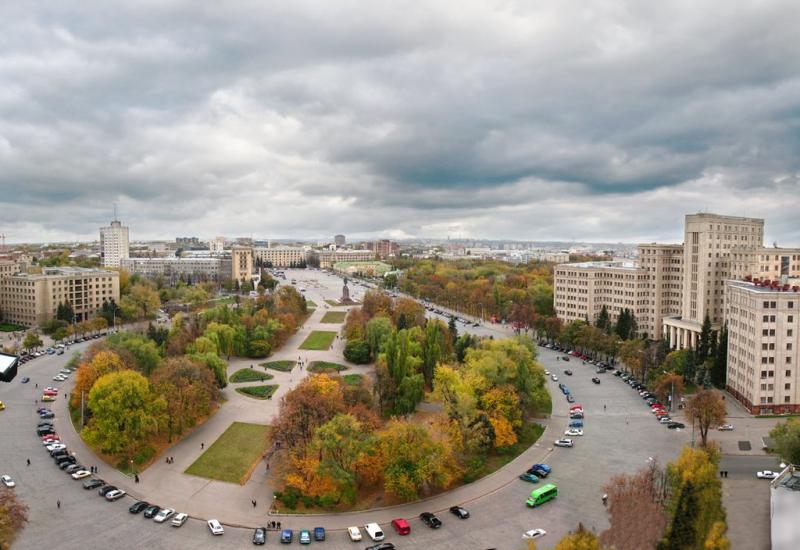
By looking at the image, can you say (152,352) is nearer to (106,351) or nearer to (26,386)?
(106,351)

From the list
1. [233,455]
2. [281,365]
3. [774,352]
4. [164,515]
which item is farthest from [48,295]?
[774,352]

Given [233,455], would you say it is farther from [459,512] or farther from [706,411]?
[706,411]

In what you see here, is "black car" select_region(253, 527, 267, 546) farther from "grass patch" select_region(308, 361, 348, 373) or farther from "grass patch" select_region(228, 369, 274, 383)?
"grass patch" select_region(308, 361, 348, 373)

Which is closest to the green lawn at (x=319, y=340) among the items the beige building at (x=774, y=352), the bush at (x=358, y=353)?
the bush at (x=358, y=353)

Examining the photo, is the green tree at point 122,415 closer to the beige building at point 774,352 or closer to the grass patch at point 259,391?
the grass patch at point 259,391

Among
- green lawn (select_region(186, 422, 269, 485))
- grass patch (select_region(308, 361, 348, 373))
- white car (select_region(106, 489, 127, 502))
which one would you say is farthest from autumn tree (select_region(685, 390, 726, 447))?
white car (select_region(106, 489, 127, 502))
